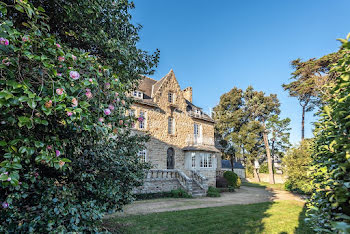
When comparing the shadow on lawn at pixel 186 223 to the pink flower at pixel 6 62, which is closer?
the pink flower at pixel 6 62

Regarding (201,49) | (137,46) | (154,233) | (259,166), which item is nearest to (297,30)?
(201,49)

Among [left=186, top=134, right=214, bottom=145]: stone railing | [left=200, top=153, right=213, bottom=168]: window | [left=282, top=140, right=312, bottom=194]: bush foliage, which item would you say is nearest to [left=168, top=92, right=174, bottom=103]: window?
[left=186, top=134, right=214, bottom=145]: stone railing

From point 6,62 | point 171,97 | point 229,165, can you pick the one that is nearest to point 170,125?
point 171,97

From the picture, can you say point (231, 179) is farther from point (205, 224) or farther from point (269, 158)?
point (205, 224)

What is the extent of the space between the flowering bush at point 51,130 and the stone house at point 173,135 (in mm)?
11682

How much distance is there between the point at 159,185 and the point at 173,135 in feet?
20.3

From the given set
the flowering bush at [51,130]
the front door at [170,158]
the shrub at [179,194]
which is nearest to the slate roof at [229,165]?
the front door at [170,158]

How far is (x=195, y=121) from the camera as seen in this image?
22484 mm

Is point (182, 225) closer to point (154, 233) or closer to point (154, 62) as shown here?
point (154, 233)

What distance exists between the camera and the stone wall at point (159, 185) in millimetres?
13992

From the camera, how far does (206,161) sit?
67.1 feet

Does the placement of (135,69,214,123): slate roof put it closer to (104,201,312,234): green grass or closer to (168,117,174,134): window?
(168,117,174,134): window

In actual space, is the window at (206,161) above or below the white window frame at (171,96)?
below

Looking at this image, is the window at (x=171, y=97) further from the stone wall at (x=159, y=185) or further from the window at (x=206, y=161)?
the stone wall at (x=159, y=185)
